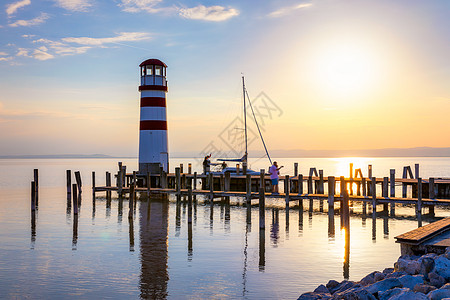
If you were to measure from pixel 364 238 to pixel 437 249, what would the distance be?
8.74 meters

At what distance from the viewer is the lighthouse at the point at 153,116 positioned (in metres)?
37.0

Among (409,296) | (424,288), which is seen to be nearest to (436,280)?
(424,288)

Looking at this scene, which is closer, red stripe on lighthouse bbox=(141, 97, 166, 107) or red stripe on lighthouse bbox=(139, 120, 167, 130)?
red stripe on lighthouse bbox=(141, 97, 166, 107)

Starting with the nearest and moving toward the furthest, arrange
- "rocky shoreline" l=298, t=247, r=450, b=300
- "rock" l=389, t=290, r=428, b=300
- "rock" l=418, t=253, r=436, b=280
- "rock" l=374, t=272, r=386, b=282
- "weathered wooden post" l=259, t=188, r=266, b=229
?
"rock" l=389, t=290, r=428, b=300
"rocky shoreline" l=298, t=247, r=450, b=300
"rock" l=418, t=253, r=436, b=280
"rock" l=374, t=272, r=386, b=282
"weathered wooden post" l=259, t=188, r=266, b=229

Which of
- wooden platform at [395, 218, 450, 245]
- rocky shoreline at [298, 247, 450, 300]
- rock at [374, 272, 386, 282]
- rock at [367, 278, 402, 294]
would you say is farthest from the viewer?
wooden platform at [395, 218, 450, 245]

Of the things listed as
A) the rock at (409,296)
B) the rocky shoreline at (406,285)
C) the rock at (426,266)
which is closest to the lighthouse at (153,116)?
the rocky shoreline at (406,285)

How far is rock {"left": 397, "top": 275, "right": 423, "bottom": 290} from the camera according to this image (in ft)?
33.4

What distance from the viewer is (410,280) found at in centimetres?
1027

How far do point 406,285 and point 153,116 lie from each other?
28868 millimetres

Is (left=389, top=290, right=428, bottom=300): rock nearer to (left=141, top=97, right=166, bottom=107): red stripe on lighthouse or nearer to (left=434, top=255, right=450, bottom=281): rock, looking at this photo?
(left=434, top=255, right=450, bottom=281): rock

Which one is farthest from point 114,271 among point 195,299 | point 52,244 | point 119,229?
point 119,229

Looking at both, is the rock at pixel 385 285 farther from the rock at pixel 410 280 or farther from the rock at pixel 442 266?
the rock at pixel 442 266

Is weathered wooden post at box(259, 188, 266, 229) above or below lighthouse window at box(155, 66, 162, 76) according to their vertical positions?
below

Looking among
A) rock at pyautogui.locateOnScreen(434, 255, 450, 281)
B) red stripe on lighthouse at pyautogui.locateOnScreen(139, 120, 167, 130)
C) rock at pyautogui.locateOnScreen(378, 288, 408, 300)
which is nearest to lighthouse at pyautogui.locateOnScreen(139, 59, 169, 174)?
red stripe on lighthouse at pyautogui.locateOnScreen(139, 120, 167, 130)
